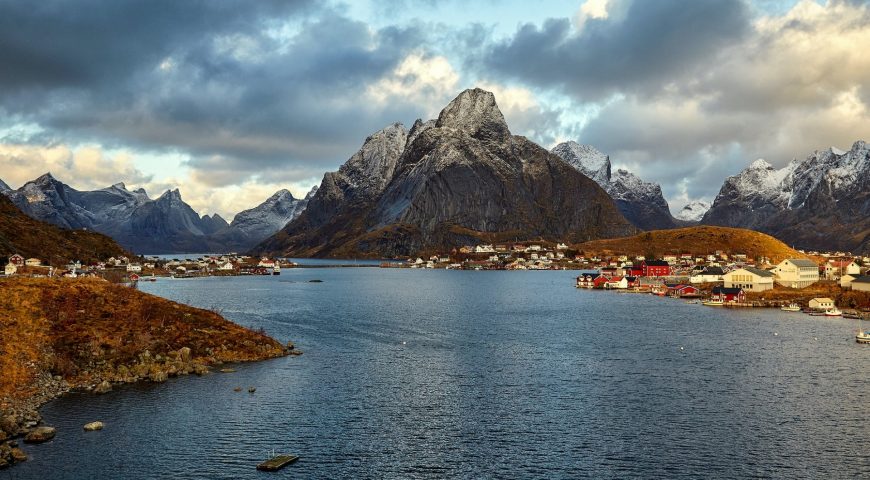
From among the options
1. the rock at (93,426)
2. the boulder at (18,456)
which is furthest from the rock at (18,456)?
the rock at (93,426)

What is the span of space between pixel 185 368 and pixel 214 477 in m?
34.9

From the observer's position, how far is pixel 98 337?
82.6m

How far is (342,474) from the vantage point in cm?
4825

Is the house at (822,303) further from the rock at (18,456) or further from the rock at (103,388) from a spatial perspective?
the rock at (18,456)

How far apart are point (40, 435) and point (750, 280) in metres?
184

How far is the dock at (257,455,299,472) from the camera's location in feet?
161

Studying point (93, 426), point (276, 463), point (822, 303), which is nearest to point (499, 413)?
point (276, 463)

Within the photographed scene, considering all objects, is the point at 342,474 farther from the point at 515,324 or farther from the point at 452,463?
the point at 515,324

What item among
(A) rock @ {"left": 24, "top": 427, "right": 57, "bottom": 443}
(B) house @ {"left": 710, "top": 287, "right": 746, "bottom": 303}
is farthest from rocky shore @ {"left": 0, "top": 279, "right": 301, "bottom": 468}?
(B) house @ {"left": 710, "top": 287, "right": 746, "bottom": 303}

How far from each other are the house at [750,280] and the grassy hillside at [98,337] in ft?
479

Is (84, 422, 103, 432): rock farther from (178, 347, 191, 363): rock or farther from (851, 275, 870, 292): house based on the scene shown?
(851, 275, 870, 292): house

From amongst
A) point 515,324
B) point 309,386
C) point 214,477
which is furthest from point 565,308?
point 214,477

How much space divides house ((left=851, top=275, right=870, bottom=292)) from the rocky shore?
467ft

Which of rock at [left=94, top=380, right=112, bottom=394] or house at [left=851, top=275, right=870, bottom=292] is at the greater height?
house at [left=851, top=275, right=870, bottom=292]
